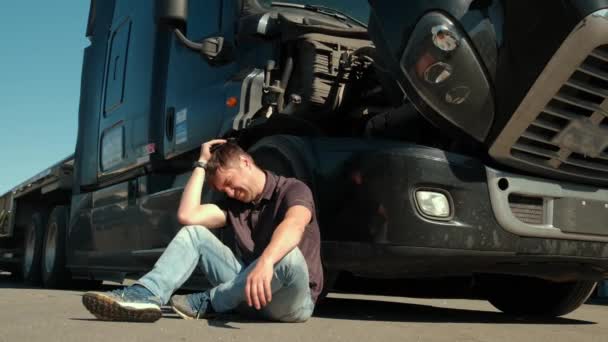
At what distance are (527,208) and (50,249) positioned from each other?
5.88 meters

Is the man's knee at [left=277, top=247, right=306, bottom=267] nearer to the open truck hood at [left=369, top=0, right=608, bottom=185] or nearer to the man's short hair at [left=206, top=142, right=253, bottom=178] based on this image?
the man's short hair at [left=206, top=142, right=253, bottom=178]

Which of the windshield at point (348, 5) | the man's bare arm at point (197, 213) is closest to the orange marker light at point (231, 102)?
the windshield at point (348, 5)

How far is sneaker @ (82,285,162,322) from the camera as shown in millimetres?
3303

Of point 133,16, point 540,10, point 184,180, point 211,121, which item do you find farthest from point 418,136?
point 133,16

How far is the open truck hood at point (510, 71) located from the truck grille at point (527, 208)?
145 mm

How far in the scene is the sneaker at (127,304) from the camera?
330cm

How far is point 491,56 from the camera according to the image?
143 inches

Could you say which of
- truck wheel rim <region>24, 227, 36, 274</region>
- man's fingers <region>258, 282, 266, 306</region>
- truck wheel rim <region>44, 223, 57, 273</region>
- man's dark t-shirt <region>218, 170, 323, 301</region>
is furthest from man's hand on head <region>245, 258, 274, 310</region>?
truck wheel rim <region>24, 227, 36, 274</region>

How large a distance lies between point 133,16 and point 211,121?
1979 mm

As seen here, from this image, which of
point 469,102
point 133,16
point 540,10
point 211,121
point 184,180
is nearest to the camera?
point 540,10

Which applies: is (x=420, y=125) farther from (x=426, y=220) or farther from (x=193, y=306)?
(x=193, y=306)

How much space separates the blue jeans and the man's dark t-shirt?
0.10 meters

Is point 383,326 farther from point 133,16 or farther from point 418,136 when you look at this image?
point 133,16

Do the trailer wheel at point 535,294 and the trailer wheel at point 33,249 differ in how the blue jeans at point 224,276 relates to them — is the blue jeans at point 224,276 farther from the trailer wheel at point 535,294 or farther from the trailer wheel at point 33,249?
the trailer wheel at point 33,249
